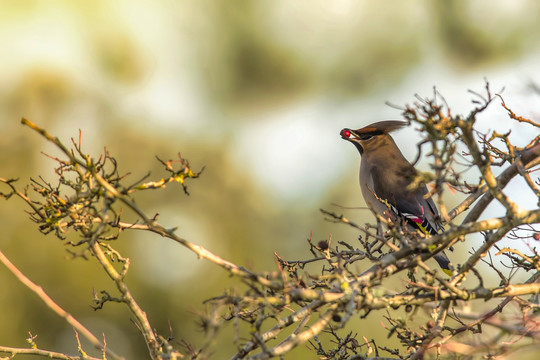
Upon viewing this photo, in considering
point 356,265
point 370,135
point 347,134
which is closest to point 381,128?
point 370,135

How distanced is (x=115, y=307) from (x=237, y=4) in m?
19.2

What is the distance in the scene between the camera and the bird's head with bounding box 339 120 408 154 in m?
5.72

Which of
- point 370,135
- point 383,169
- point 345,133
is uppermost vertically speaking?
point 370,135

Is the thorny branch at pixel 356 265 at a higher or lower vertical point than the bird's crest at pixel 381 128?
lower

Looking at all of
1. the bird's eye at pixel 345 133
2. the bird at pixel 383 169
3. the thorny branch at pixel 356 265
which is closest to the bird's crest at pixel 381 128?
the bird at pixel 383 169

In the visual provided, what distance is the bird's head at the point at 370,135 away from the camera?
18.8ft

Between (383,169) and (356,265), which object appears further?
(383,169)

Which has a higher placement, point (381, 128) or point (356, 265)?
point (381, 128)

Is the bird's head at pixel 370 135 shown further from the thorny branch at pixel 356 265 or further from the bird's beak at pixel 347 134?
the thorny branch at pixel 356 265

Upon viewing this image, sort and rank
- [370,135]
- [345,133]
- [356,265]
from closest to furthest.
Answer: [356,265] < [345,133] < [370,135]

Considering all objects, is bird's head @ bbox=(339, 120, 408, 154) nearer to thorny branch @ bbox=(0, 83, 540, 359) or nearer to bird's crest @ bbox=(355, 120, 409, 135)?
bird's crest @ bbox=(355, 120, 409, 135)

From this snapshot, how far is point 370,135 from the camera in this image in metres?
5.89

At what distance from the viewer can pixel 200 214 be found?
47.6 feet

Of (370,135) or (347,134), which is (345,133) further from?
(370,135)
